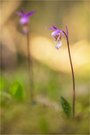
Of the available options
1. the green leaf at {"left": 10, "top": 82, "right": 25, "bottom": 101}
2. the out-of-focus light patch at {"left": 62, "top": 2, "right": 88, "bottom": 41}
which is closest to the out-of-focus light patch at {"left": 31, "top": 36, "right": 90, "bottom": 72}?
the out-of-focus light patch at {"left": 62, "top": 2, "right": 88, "bottom": 41}

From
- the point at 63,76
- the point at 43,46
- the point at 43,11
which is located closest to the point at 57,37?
the point at 63,76

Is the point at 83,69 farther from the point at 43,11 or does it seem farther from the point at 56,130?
the point at 43,11

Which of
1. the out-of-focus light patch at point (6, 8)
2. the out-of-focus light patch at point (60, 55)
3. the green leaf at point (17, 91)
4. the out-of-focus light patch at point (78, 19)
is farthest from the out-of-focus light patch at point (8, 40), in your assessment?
the green leaf at point (17, 91)

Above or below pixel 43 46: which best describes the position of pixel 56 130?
below

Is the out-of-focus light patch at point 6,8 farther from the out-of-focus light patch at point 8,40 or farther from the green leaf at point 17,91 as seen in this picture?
the green leaf at point 17,91

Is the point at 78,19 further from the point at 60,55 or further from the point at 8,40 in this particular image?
the point at 60,55

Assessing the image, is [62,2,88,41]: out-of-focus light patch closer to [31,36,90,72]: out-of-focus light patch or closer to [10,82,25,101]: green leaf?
[31,36,90,72]: out-of-focus light patch
